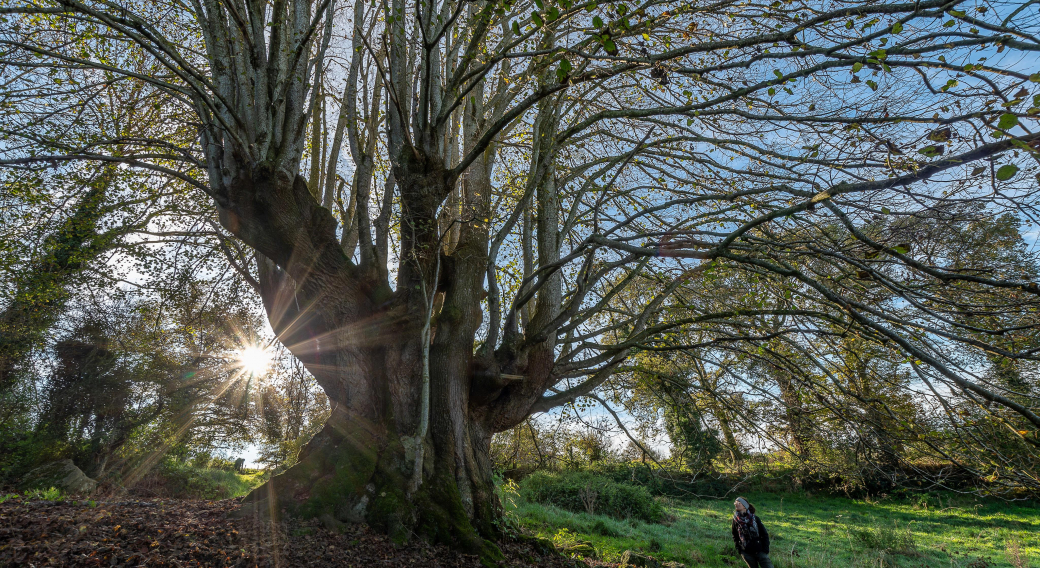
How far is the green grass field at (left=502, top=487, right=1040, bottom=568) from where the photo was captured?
26.9 ft

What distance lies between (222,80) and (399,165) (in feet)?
7.08

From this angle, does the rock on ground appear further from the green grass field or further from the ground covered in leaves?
the green grass field

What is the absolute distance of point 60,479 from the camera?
354 inches

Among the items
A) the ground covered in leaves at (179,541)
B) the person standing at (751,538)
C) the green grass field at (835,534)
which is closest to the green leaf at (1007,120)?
the ground covered in leaves at (179,541)

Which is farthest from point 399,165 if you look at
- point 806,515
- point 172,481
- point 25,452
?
point 806,515

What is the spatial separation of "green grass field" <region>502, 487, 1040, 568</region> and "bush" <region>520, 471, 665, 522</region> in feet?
2.70

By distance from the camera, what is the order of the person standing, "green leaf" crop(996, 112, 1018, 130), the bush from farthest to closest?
the bush < the person standing < "green leaf" crop(996, 112, 1018, 130)

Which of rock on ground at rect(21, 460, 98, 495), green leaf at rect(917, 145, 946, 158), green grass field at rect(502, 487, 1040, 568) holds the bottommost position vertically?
green grass field at rect(502, 487, 1040, 568)

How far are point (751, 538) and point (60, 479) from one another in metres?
13.3

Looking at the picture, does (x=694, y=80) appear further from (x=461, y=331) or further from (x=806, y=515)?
(x=806, y=515)

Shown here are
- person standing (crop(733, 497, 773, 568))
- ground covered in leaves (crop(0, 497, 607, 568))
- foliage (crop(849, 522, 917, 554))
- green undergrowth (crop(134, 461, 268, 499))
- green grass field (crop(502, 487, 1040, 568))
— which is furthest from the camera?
green undergrowth (crop(134, 461, 268, 499))

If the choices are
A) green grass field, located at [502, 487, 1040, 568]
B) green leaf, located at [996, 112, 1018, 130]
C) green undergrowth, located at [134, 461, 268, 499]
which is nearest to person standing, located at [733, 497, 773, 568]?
green grass field, located at [502, 487, 1040, 568]

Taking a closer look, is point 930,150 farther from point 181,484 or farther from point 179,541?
point 181,484

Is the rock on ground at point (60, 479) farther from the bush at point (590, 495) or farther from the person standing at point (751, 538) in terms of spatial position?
the person standing at point (751, 538)
